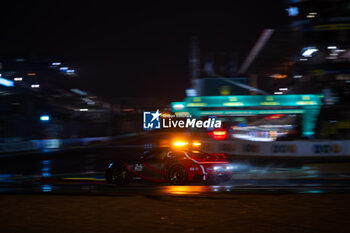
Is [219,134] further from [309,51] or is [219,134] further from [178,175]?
[309,51]

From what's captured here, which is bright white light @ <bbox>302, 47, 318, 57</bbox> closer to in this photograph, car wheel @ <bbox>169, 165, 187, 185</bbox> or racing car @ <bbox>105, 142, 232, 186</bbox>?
racing car @ <bbox>105, 142, 232, 186</bbox>

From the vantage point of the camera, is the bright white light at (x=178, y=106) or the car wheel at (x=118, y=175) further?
the bright white light at (x=178, y=106)

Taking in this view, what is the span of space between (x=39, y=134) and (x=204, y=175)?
39444 mm

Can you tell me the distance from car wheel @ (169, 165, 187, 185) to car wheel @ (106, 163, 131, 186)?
4.39 feet

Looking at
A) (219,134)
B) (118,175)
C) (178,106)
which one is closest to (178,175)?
(118,175)

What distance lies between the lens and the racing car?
35.3ft

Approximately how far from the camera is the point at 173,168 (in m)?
10.9

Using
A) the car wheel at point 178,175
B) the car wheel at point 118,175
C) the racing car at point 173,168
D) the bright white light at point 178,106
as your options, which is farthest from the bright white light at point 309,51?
the car wheel at point 118,175

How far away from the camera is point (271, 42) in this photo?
2756 inches

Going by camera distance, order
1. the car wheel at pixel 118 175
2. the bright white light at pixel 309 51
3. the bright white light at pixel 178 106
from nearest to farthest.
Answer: the car wheel at pixel 118 175, the bright white light at pixel 178 106, the bright white light at pixel 309 51

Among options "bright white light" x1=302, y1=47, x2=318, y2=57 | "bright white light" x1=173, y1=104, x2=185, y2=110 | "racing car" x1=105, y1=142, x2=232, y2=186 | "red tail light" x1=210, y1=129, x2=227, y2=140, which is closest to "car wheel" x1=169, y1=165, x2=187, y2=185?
"racing car" x1=105, y1=142, x2=232, y2=186

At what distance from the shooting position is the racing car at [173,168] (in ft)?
35.3

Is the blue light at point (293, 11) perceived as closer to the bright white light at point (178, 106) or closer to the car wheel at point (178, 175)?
the bright white light at point (178, 106)

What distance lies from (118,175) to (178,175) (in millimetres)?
1867
